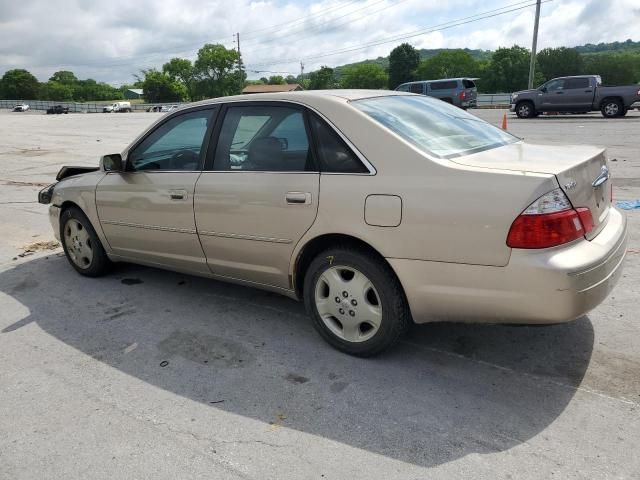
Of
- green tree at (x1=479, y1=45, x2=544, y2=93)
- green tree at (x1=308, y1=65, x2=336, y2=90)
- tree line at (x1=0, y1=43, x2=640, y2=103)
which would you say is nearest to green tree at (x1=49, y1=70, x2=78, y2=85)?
tree line at (x1=0, y1=43, x2=640, y2=103)

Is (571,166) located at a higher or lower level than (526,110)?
higher

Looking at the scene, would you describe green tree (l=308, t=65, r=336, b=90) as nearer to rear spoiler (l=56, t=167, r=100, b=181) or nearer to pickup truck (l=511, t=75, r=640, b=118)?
pickup truck (l=511, t=75, r=640, b=118)

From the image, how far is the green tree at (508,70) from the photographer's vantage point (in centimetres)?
9438

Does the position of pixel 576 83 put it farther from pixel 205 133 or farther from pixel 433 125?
pixel 205 133

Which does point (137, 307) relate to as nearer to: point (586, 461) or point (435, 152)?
point (435, 152)

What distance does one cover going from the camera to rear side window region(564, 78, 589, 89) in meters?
21.9

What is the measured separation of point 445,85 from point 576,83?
996 cm

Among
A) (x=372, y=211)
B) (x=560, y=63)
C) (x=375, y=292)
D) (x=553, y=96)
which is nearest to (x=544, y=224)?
(x=372, y=211)

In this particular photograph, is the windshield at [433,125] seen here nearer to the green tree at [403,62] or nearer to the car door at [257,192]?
the car door at [257,192]

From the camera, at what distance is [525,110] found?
944 inches

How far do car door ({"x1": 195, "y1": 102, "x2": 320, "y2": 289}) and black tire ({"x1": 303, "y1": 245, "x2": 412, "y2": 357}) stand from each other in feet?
0.76

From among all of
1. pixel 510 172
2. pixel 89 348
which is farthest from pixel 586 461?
pixel 89 348

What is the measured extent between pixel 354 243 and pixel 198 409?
129cm

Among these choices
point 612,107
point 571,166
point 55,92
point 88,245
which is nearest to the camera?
point 571,166
